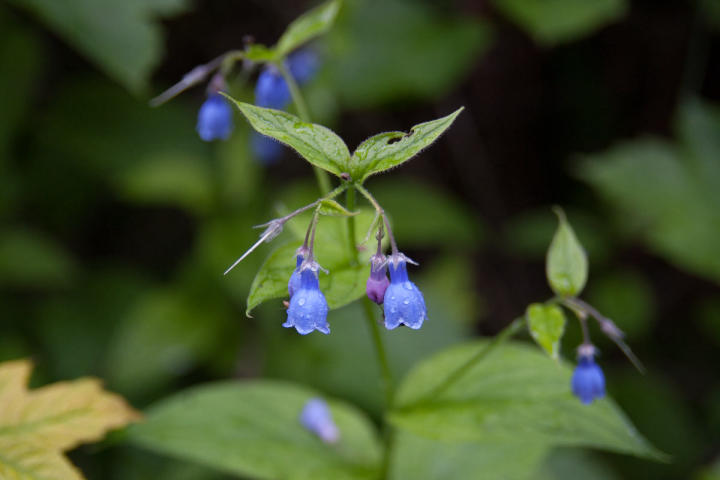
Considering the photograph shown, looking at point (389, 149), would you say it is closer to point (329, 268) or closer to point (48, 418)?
point (329, 268)

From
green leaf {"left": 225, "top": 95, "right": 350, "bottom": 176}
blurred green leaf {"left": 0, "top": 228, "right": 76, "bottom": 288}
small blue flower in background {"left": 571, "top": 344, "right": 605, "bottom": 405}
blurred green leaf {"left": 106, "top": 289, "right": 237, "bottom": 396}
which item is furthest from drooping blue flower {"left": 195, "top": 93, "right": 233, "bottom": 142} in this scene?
blurred green leaf {"left": 0, "top": 228, "right": 76, "bottom": 288}

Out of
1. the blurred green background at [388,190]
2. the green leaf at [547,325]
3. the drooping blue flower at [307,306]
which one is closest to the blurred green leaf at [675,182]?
the blurred green background at [388,190]

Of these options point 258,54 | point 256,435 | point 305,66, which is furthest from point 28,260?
point 258,54

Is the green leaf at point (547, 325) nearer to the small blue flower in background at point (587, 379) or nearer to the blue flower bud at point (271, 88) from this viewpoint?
the small blue flower in background at point (587, 379)

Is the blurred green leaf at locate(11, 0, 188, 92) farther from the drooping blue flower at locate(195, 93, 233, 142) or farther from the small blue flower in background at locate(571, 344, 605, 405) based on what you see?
the small blue flower in background at locate(571, 344, 605, 405)

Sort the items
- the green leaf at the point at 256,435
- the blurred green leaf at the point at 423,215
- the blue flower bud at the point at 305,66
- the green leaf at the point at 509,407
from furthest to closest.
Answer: the blurred green leaf at the point at 423,215 → the blue flower bud at the point at 305,66 → the green leaf at the point at 256,435 → the green leaf at the point at 509,407

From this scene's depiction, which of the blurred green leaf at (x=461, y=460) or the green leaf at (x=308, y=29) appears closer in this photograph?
the green leaf at (x=308, y=29)
